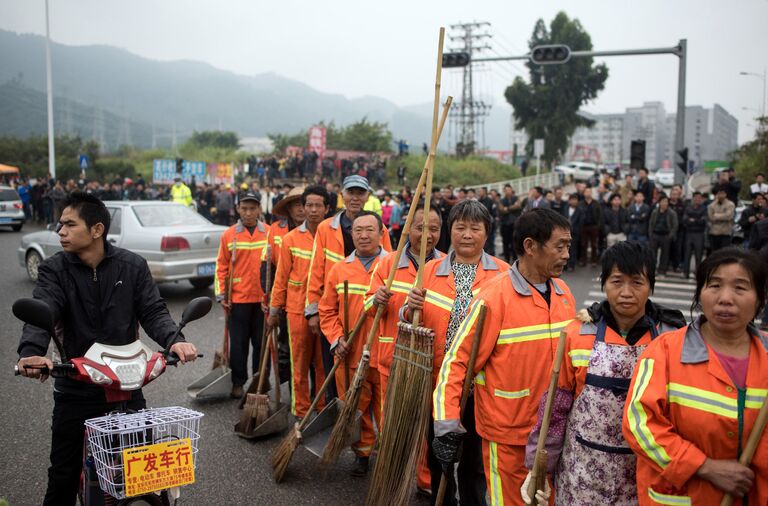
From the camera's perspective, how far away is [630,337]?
2.52m

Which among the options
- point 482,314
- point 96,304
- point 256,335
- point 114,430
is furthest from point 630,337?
point 256,335

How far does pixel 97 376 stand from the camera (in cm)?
295

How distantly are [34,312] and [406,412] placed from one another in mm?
1816

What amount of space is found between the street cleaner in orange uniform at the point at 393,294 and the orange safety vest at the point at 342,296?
1.13ft

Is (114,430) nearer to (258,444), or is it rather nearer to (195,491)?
(195,491)

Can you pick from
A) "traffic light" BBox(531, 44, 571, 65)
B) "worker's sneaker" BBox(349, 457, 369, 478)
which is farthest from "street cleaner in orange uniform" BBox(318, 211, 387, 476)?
"traffic light" BBox(531, 44, 571, 65)

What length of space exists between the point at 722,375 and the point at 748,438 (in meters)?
0.21

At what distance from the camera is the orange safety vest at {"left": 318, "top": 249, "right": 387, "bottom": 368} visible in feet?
14.8

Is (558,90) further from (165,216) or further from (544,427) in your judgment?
(544,427)

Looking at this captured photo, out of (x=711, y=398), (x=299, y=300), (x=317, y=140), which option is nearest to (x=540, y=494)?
(x=711, y=398)

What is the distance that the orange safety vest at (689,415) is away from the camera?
207 centimetres

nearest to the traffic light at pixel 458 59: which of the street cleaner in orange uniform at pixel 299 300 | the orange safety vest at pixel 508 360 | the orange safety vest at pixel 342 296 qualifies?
the street cleaner in orange uniform at pixel 299 300

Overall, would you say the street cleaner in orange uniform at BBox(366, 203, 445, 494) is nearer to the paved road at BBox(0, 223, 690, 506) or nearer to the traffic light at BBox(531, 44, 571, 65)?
the paved road at BBox(0, 223, 690, 506)

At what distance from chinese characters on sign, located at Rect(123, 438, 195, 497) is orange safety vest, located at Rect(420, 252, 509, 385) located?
1.36 meters
